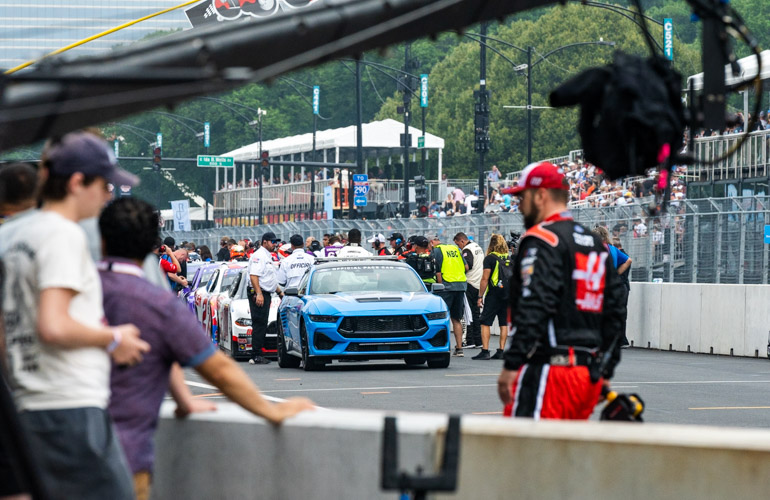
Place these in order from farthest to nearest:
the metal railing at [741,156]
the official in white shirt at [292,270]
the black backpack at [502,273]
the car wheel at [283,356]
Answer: the metal railing at [741,156], the official in white shirt at [292,270], the black backpack at [502,273], the car wheel at [283,356]

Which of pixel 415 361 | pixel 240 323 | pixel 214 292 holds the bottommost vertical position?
pixel 415 361

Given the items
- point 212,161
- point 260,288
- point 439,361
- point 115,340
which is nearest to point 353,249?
point 260,288

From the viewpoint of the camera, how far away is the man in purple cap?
4422 millimetres

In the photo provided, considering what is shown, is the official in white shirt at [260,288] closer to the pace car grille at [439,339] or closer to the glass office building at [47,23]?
the pace car grille at [439,339]

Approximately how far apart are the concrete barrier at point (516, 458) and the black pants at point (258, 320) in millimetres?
14921

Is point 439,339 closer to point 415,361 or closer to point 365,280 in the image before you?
point 415,361

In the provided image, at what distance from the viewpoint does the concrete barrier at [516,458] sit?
182 inches

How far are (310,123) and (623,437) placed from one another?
380 ft

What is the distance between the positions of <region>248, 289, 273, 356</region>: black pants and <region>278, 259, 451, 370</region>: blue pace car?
68 centimetres

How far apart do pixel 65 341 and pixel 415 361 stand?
50.8 ft

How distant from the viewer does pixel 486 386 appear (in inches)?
641

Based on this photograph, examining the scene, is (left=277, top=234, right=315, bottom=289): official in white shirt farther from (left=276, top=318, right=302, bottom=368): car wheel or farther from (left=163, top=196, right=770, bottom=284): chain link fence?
(left=163, top=196, right=770, bottom=284): chain link fence

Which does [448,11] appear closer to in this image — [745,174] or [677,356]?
[677,356]

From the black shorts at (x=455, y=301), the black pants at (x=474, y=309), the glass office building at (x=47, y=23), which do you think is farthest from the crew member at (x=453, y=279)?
the glass office building at (x=47, y=23)
